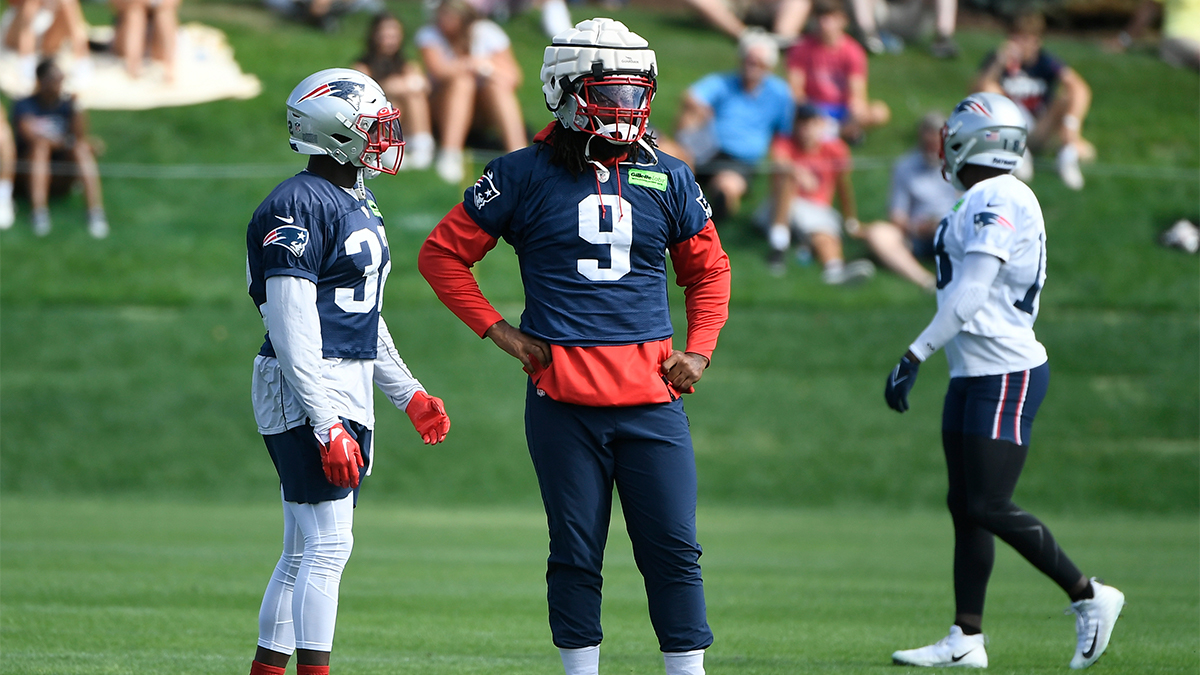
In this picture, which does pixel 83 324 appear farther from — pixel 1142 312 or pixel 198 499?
pixel 1142 312

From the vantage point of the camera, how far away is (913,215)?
612 inches

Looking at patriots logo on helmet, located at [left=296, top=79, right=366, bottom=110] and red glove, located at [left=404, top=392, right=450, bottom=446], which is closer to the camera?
patriots logo on helmet, located at [left=296, top=79, right=366, bottom=110]

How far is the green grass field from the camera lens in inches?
281

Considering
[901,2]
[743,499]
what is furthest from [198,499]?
[901,2]

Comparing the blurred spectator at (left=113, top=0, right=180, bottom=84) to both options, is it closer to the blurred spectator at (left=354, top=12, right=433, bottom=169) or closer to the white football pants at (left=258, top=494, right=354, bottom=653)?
the blurred spectator at (left=354, top=12, right=433, bottom=169)

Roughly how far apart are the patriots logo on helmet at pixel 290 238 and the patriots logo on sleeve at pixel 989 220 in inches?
119

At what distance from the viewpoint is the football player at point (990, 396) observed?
5.71 m

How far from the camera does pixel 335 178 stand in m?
4.63

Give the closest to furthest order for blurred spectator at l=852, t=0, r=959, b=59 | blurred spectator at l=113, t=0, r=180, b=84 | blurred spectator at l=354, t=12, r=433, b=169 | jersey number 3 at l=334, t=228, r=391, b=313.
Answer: jersey number 3 at l=334, t=228, r=391, b=313 → blurred spectator at l=354, t=12, r=433, b=169 → blurred spectator at l=113, t=0, r=180, b=84 → blurred spectator at l=852, t=0, r=959, b=59

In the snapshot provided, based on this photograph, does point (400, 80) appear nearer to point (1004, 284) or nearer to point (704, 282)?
point (1004, 284)

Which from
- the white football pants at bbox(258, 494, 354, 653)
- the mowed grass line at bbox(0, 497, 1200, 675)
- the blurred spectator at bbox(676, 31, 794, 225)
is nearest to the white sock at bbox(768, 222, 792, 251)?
the blurred spectator at bbox(676, 31, 794, 225)

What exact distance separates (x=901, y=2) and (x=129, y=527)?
593 inches

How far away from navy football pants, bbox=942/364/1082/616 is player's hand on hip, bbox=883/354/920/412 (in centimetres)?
24

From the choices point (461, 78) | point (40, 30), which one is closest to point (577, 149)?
point (461, 78)
